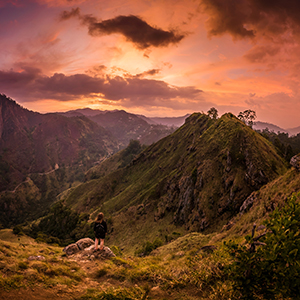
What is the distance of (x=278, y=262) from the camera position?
5156 mm

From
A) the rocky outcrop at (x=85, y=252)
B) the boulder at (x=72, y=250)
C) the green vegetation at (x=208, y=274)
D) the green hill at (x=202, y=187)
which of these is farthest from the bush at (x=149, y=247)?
the green vegetation at (x=208, y=274)

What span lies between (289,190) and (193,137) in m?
77.1

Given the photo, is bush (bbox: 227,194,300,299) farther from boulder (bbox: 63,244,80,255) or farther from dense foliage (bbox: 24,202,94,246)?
dense foliage (bbox: 24,202,94,246)

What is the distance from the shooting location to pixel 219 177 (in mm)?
48750

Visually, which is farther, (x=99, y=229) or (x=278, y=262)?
(x=99, y=229)

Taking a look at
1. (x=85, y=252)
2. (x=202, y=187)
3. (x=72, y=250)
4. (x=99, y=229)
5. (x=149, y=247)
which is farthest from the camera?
(x=202, y=187)

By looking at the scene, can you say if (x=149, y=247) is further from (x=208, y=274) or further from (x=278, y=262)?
(x=278, y=262)

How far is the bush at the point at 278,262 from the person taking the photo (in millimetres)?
4738

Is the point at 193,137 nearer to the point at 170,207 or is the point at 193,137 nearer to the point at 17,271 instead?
the point at 170,207

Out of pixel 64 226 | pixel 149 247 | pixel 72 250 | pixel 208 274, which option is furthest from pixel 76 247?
pixel 64 226

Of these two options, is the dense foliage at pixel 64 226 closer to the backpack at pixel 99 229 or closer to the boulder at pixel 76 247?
the boulder at pixel 76 247

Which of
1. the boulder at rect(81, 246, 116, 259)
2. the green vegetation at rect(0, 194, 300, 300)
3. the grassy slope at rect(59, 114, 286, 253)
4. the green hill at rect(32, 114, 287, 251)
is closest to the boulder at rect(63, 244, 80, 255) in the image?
the boulder at rect(81, 246, 116, 259)

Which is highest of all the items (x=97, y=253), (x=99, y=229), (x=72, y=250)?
(x=99, y=229)

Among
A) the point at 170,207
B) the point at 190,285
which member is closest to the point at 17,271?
the point at 190,285
